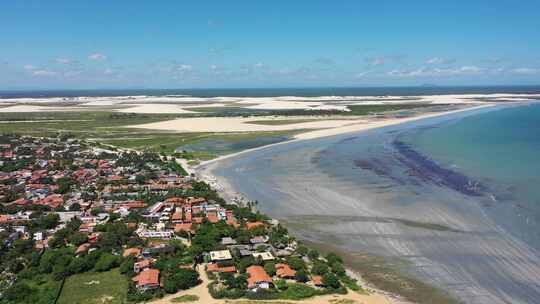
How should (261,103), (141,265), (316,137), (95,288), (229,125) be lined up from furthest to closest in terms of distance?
(261,103) < (229,125) < (316,137) < (141,265) < (95,288)

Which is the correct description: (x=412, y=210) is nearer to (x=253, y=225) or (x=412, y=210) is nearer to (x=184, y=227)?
(x=253, y=225)

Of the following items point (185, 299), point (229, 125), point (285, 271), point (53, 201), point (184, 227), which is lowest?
point (185, 299)

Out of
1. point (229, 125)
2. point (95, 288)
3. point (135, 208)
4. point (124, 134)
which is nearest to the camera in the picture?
point (95, 288)

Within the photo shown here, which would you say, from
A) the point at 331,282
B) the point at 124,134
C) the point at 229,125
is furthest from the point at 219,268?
the point at 229,125

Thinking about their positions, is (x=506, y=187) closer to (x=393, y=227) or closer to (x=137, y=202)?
(x=393, y=227)

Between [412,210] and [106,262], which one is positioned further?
[412,210]

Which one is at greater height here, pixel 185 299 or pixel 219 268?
pixel 219 268

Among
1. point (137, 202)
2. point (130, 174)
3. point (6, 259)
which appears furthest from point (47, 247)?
point (130, 174)

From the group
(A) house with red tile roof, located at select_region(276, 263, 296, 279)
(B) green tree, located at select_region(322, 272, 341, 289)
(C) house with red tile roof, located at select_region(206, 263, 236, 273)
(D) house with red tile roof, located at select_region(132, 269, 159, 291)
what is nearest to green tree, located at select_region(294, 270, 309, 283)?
Result: (A) house with red tile roof, located at select_region(276, 263, 296, 279)
